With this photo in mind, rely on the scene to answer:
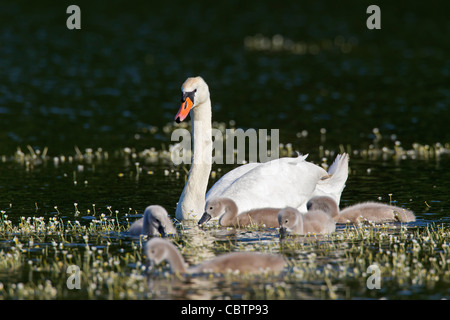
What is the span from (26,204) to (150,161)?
616 cm

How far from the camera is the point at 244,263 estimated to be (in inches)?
493

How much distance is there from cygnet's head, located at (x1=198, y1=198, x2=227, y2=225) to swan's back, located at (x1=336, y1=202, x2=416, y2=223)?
2.28m

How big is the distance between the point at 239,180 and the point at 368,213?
8.54 ft

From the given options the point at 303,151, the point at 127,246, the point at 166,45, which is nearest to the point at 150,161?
the point at 303,151

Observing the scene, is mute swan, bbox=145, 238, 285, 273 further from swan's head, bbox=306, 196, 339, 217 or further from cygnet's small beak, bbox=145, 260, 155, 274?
swan's head, bbox=306, 196, 339, 217

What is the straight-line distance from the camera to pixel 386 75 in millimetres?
41938

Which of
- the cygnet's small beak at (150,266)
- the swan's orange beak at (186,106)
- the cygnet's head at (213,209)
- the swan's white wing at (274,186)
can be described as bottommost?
the cygnet's small beak at (150,266)

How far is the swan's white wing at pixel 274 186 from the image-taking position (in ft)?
54.2

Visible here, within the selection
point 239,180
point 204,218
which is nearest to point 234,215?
point 204,218

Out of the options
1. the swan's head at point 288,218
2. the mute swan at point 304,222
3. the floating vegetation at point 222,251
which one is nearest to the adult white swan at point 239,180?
the floating vegetation at point 222,251

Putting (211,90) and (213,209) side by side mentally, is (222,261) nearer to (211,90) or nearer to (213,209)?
(213,209)

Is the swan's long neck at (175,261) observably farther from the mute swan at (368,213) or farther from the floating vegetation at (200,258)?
the mute swan at (368,213)

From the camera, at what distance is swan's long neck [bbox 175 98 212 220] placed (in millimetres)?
16812

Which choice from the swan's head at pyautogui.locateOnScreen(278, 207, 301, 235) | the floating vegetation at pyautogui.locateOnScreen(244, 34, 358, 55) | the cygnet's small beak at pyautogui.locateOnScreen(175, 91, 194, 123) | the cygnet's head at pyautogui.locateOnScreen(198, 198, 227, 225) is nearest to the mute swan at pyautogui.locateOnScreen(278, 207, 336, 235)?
the swan's head at pyautogui.locateOnScreen(278, 207, 301, 235)
